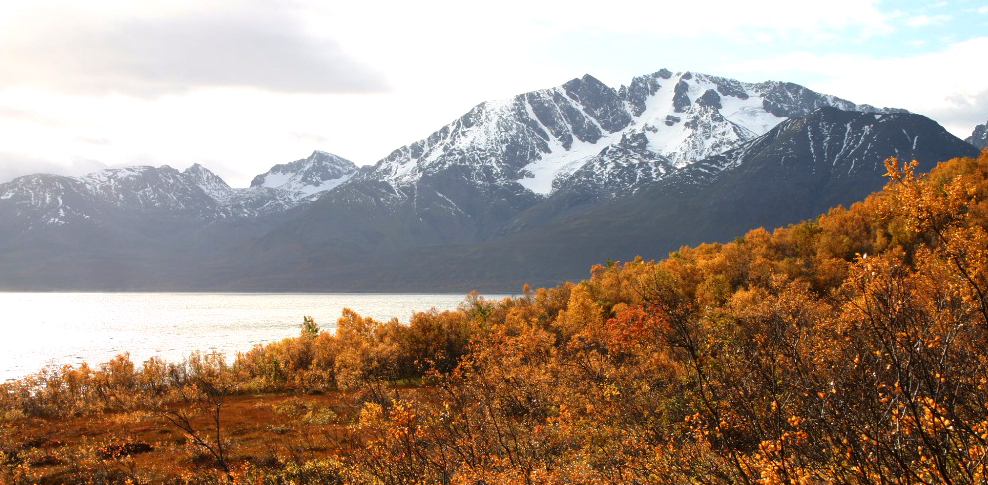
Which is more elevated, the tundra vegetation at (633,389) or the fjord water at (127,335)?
the tundra vegetation at (633,389)

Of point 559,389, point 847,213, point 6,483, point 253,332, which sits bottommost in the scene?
point 253,332

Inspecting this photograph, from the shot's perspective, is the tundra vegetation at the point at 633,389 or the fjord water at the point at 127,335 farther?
the fjord water at the point at 127,335

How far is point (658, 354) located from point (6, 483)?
106 ft

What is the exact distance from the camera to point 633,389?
101 ft

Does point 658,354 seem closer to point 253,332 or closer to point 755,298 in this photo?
point 755,298

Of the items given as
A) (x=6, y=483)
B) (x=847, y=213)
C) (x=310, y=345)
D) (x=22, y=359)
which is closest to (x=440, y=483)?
(x=6, y=483)

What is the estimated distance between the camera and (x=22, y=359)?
10112 centimetres

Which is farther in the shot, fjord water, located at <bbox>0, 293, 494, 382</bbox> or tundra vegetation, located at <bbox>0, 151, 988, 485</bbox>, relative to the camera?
fjord water, located at <bbox>0, 293, 494, 382</bbox>

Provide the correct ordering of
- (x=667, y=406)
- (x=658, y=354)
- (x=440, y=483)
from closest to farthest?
1. (x=440, y=483)
2. (x=667, y=406)
3. (x=658, y=354)

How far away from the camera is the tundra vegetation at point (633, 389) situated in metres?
9.22

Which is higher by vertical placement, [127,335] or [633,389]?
[633,389]

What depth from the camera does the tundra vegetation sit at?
922 cm

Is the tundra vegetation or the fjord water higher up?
the tundra vegetation

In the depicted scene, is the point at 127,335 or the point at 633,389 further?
the point at 127,335
